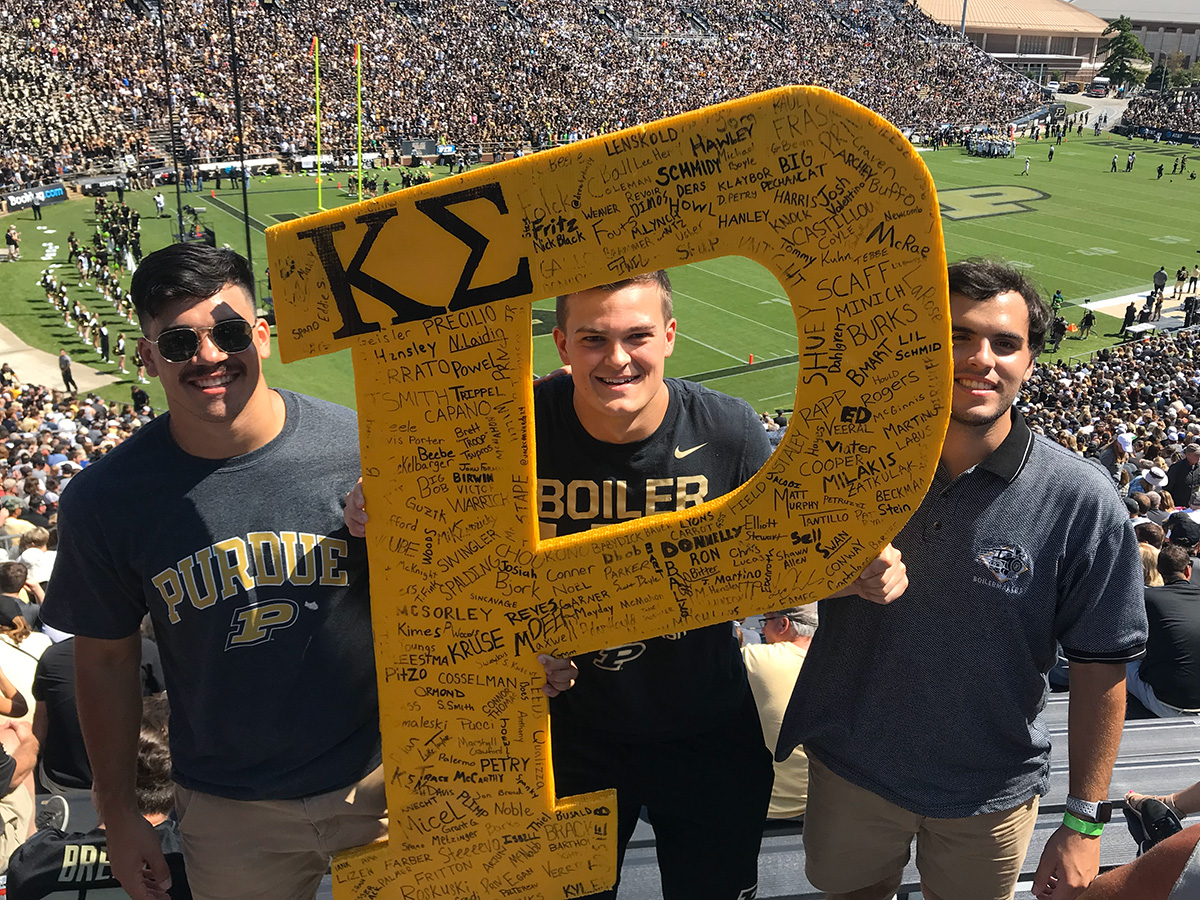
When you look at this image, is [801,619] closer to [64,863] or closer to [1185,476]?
[64,863]

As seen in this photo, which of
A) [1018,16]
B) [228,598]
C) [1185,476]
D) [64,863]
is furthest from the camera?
[1018,16]

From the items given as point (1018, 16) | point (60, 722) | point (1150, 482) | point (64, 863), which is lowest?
point (1150, 482)

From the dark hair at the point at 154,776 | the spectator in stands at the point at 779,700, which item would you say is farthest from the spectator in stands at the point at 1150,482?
the dark hair at the point at 154,776

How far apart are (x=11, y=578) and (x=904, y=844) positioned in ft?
20.4

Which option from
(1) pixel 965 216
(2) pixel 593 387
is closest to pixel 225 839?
(2) pixel 593 387

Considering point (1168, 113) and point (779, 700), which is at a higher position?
point (779, 700)

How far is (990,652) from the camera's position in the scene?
264 cm

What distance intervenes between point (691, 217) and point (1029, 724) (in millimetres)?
1722

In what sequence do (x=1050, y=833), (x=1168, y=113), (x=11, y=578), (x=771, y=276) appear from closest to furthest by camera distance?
(x=1050, y=833) → (x=11, y=578) → (x=771, y=276) → (x=1168, y=113)

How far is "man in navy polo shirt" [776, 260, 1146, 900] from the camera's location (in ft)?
8.53

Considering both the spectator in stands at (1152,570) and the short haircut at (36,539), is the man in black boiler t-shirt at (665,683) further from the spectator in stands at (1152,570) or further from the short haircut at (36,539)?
the short haircut at (36,539)

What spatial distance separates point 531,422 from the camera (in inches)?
89.7

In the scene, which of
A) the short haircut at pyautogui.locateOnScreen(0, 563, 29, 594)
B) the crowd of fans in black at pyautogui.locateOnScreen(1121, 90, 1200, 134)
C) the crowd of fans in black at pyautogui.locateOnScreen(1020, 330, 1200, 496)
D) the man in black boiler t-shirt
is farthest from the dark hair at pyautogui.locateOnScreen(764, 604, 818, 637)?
the crowd of fans in black at pyautogui.locateOnScreen(1121, 90, 1200, 134)

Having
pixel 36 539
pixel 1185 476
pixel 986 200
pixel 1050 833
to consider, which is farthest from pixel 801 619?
pixel 986 200
